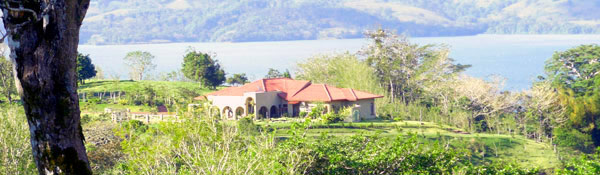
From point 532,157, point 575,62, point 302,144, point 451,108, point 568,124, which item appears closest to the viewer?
point 302,144

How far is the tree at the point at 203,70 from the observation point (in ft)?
172

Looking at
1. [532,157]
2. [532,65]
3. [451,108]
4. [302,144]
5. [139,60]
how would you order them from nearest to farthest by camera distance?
[302,144], [532,157], [451,108], [139,60], [532,65]

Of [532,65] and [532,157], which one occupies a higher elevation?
[532,65]

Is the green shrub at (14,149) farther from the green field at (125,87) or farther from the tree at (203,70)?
the tree at (203,70)

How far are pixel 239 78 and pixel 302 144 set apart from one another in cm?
4259

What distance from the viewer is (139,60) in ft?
232

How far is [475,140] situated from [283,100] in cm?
1215

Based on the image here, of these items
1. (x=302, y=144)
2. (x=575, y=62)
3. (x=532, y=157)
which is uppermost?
(x=575, y=62)

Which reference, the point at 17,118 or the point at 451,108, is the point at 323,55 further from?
the point at 17,118

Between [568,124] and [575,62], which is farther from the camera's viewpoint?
[575,62]

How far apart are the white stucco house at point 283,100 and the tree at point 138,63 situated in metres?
31.4

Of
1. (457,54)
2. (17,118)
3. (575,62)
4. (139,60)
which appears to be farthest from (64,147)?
(457,54)

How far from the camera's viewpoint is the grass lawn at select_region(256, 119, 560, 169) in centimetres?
3519

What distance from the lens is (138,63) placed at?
2805 inches
